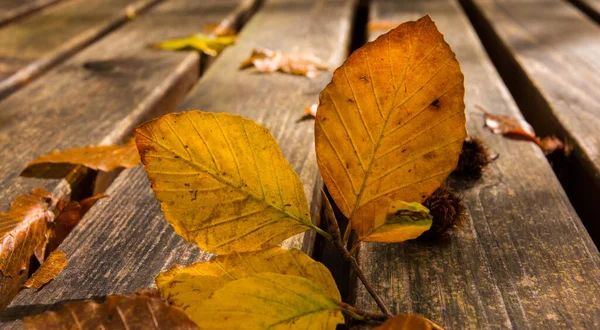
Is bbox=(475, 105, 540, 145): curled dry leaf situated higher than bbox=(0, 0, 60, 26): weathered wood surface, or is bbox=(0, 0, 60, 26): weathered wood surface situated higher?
bbox=(0, 0, 60, 26): weathered wood surface

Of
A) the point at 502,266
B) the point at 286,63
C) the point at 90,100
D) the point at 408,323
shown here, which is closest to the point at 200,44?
the point at 286,63

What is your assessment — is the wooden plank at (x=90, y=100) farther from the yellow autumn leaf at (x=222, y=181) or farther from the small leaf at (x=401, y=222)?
the small leaf at (x=401, y=222)

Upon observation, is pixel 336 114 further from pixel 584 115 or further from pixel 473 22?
pixel 473 22

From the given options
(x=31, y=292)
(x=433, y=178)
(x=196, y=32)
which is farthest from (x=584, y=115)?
(x=196, y=32)

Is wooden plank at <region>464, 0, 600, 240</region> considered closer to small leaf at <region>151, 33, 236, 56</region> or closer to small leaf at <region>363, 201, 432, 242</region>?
small leaf at <region>363, 201, 432, 242</region>

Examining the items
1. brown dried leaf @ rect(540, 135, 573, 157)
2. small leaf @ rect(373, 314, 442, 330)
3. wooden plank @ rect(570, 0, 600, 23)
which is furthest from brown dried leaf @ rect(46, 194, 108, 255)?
wooden plank @ rect(570, 0, 600, 23)

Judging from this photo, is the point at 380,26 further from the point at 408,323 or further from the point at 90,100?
the point at 408,323
